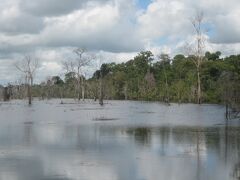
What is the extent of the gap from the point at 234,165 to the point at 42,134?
12351 millimetres

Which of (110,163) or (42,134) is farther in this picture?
(42,134)

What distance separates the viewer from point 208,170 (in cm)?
1392

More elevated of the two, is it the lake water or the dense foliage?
the dense foliage

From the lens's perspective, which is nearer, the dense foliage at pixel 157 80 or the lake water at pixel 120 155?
the lake water at pixel 120 155

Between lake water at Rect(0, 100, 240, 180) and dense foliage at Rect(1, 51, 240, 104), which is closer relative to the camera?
lake water at Rect(0, 100, 240, 180)

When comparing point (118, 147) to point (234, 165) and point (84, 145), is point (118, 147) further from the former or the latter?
point (234, 165)

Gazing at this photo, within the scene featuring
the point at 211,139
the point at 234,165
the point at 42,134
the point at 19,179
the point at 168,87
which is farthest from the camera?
the point at 168,87

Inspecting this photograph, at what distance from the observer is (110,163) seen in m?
15.1

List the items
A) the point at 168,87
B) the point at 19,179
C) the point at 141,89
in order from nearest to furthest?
the point at 19,179
the point at 168,87
the point at 141,89

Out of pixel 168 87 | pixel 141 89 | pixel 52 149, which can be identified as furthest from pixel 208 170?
pixel 141 89

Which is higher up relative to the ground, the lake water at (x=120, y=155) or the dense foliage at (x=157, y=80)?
the dense foliage at (x=157, y=80)

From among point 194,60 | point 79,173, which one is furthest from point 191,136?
point 194,60

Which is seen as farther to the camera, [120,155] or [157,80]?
[157,80]

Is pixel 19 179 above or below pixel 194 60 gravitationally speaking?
below
